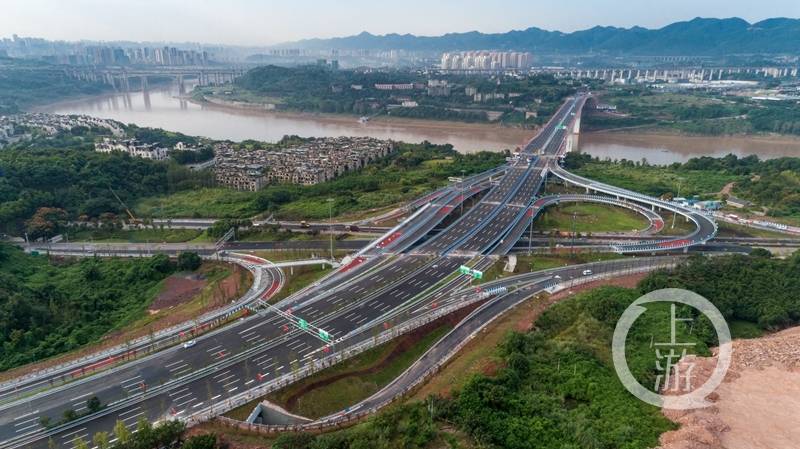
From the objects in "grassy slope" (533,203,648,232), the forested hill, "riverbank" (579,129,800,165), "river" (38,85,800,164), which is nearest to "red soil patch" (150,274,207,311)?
"grassy slope" (533,203,648,232)

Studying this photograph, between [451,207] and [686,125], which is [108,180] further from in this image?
[686,125]

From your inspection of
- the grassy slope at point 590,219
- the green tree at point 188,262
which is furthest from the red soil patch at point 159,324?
the grassy slope at point 590,219

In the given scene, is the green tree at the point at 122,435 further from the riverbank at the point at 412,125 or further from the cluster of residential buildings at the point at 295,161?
the riverbank at the point at 412,125

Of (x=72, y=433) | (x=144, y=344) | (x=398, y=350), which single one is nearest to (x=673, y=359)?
(x=398, y=350)

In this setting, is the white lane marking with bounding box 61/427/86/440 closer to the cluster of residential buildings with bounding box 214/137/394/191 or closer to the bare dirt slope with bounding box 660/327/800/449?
the bare dirt slope with bounding box 660/327/800/449

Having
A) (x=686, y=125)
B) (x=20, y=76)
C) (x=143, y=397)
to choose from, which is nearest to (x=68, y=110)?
(x=20, y=76)
